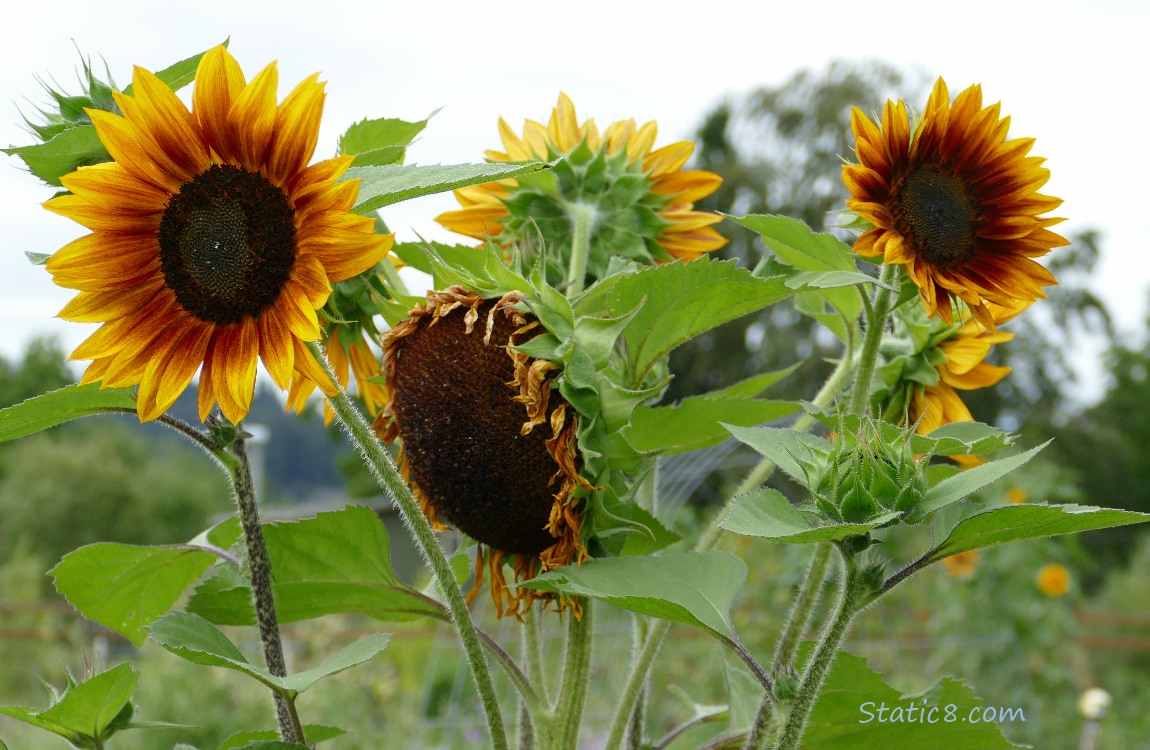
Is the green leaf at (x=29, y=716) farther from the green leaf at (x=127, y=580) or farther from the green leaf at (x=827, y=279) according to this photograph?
the green leaf at (x=827, y=279)

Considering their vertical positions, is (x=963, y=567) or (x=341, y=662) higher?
(x=341, y=662)

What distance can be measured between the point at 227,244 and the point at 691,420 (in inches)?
9.1

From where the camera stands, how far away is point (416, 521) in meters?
0.48

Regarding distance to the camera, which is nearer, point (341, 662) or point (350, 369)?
point (341, 662)

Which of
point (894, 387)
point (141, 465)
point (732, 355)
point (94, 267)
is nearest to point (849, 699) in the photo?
point (894, 387)

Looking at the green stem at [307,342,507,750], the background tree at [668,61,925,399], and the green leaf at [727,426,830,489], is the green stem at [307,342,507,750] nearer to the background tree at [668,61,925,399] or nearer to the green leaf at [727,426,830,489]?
the green leaf at [727,426,830,489]

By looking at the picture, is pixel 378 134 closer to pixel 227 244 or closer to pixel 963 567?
pixel 227 244

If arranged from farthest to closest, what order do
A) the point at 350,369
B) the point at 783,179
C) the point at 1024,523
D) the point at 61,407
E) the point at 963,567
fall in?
the point at 783,179, the point at 963,567, the point at 350,369, the point at 61,407, the point at 1024,523

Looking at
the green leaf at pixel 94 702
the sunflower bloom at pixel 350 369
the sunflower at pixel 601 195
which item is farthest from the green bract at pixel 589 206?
the green leaf at pixel 94 702

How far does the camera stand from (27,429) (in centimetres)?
52

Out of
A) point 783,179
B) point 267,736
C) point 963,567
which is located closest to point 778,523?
point 267,736

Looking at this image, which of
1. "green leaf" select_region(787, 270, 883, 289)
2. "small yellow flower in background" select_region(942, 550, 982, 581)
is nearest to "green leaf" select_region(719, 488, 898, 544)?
"green leaf" select_region(787, 270, 883, 289)

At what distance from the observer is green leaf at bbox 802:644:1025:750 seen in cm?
53

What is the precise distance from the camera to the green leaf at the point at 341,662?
1.45ft
